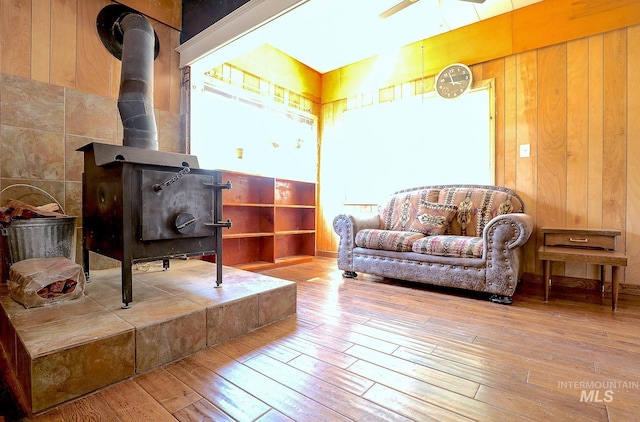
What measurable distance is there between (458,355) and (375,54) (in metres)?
3.71

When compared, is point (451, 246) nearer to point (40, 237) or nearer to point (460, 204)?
point (460, 204)

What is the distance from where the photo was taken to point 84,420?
1004mm

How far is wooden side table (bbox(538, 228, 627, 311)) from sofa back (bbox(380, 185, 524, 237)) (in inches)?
17.2

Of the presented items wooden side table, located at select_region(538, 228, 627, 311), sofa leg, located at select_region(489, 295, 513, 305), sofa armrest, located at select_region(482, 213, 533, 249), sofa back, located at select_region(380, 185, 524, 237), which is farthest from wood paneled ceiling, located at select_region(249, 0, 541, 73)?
sofa leg, located at select_region(489, 295, 513, 305)

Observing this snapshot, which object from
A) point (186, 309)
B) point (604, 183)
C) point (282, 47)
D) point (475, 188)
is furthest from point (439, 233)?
point (282, 47)

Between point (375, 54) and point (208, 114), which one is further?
point (375, 54)

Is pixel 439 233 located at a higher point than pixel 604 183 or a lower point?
lower

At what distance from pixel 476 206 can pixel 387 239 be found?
0.97 meters

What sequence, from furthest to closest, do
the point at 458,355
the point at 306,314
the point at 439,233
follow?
the point at 439,233 < the point at 306,314 < the point at 458,355

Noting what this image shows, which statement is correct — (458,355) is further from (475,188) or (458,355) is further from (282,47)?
(282,47)

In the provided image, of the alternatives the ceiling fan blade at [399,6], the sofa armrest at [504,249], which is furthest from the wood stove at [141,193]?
the sofa armrest at [504,249]

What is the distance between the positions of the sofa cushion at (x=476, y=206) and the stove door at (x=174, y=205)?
2377 millimetres

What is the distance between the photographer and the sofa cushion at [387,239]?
2.78 meters

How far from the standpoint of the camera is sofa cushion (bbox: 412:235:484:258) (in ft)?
7.97
